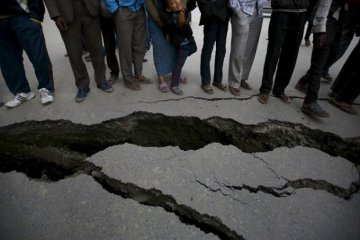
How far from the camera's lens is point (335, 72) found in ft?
Answer: 12.2

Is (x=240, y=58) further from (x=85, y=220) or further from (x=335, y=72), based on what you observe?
(x=85, y=220)

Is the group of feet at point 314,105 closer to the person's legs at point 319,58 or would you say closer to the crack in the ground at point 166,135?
the person's legs at point 319,58

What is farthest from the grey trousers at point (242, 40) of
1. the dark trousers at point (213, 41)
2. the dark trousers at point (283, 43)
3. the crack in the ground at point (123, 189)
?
the crack in the ground at point (123, 189)

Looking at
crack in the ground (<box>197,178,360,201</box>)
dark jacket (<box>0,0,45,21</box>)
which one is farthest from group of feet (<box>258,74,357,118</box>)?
dark jacket (<box>0,0,45,21</box>)

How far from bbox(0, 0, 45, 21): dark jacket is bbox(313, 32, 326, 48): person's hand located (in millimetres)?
2891

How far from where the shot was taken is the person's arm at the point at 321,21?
229 centimetres

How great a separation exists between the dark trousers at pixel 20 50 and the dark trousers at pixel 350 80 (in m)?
3.46

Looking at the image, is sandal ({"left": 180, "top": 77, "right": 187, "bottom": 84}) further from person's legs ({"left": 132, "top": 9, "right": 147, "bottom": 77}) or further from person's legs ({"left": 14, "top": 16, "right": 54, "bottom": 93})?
person's legs ({"left": 14, "top": 16, "right": 54, "bottom": 93})

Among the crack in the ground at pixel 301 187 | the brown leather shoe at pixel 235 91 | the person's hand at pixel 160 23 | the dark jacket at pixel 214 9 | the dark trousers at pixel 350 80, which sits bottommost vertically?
the crack in the ground at pixel 301 187

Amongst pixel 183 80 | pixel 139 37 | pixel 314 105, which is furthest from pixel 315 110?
pixel 139 37

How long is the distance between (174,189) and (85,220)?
2.07 ft

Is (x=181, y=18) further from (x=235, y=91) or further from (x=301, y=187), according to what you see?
(x=301, y=187)

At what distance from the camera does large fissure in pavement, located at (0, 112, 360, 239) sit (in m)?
1.87

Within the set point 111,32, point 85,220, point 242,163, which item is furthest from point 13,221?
point 111,32
